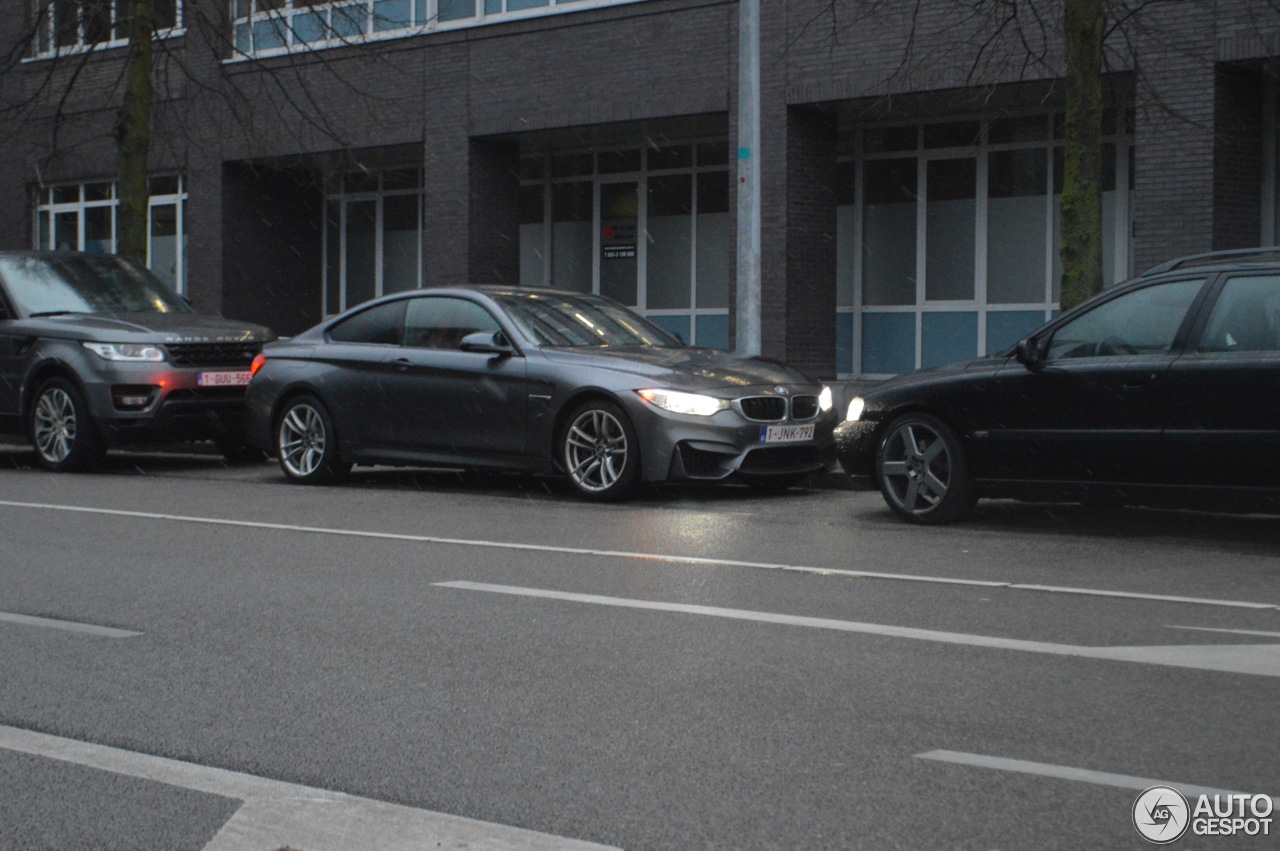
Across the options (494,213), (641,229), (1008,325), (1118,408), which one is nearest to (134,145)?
(494,213)

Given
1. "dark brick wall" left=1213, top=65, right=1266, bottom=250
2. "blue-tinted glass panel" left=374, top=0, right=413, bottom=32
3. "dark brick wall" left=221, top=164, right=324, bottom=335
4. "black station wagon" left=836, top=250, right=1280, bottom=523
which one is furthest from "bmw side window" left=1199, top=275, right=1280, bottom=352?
"dark brick wall" left=221, top=164, right=324, bottom=335

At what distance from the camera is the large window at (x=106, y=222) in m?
28.0

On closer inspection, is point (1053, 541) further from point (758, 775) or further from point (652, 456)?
point (758, 775)

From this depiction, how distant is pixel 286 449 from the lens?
13148mm

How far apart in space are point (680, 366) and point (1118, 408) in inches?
131

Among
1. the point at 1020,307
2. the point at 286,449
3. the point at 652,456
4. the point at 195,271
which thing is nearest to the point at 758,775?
the point at 652,456

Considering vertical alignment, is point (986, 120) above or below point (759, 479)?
above

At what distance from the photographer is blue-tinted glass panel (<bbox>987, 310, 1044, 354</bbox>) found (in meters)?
20.0

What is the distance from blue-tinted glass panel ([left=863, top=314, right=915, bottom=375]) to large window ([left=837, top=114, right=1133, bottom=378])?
1 cm

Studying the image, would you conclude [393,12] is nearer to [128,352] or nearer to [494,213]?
[494,213]

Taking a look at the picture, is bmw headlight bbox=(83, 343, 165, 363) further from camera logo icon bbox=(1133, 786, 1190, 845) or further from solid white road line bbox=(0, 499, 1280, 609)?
camera logo icon bbox=(1133, 786, 1190, 845)

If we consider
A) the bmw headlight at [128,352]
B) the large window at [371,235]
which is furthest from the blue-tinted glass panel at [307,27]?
the bmw headlight at [128,352]

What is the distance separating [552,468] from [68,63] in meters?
19.0

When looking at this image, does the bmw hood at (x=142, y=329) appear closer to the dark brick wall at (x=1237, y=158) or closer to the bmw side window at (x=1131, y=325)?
the bmw side window at (x=1131, y=325)
